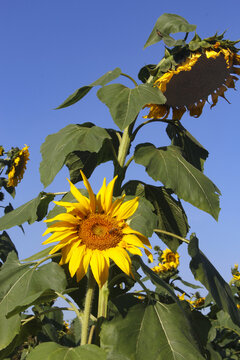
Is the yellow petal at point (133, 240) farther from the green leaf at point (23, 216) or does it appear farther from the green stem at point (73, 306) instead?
the green leaf at point (23, 216)

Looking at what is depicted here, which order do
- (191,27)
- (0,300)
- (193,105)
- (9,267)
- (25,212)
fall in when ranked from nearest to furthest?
(0,300), (9,267), (25,212), (191,27), (193,105)

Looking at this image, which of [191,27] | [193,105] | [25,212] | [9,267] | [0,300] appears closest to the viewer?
[0,300]

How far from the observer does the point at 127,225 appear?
5.94ft

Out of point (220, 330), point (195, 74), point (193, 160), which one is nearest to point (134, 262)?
point (193, 160)

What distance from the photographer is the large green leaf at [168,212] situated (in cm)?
248

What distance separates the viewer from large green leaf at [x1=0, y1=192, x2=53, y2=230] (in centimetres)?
216

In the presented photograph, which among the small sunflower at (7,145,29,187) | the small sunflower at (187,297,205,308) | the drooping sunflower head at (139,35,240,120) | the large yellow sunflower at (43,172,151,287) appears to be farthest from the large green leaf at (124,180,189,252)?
the small sunflower at (187,297,205,308)

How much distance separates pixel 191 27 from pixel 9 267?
4.64 feet

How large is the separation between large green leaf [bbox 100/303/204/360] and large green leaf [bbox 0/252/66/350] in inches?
9.9

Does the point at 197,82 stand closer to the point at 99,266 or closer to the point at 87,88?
the point at 87,88

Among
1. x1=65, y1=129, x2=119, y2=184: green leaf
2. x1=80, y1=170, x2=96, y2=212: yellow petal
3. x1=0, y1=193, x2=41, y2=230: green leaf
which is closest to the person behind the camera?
x1=80, y1=170, x2=96, y2=212: yellow petal

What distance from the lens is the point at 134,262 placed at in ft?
6.95

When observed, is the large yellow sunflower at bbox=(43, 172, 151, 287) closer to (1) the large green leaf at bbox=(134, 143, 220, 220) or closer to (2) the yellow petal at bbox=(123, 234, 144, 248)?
(2) the yellow petal at bbox=(123, 234, 144, 248)

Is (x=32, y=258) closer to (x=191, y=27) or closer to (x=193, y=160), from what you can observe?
(x=193, y=160)
